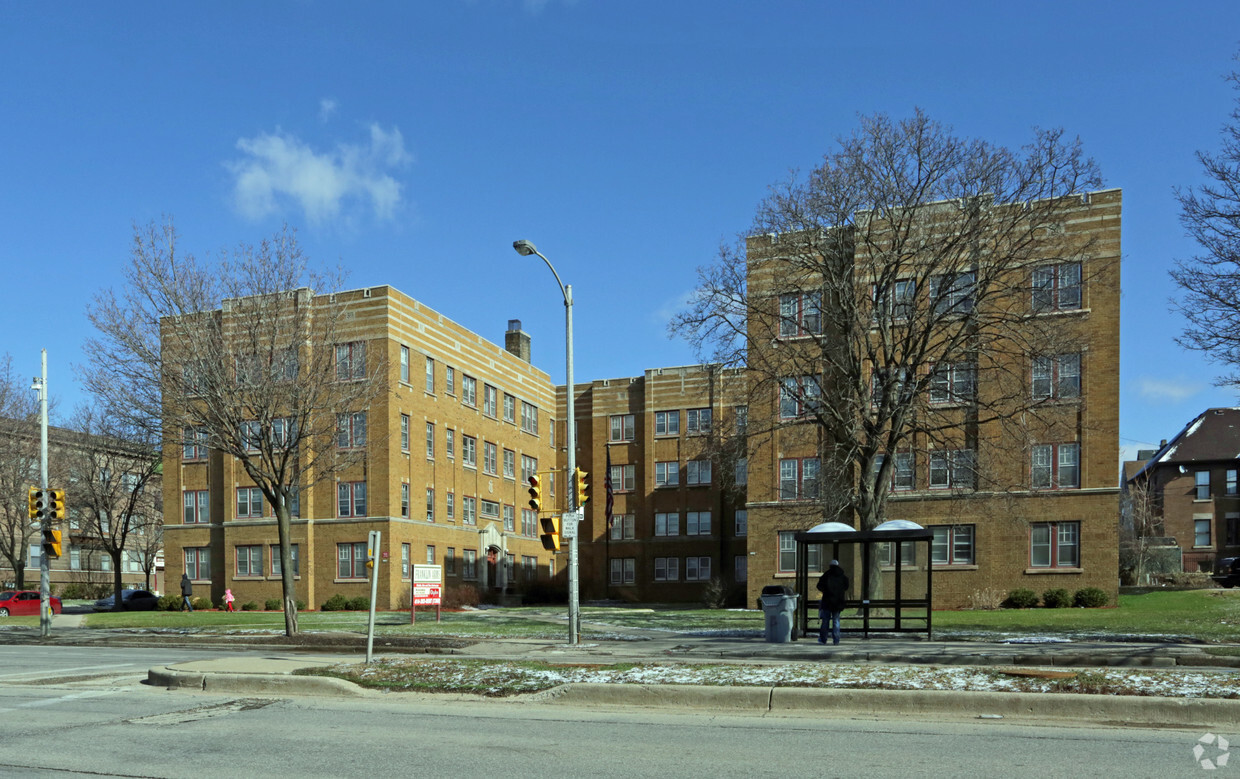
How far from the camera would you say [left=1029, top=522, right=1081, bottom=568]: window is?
135 feet

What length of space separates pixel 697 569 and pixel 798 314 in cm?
3288

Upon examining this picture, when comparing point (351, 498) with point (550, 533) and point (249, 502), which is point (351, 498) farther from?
point (550, 533)

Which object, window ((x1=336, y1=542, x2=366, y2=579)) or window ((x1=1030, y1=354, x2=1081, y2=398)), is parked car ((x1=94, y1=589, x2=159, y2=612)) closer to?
window ((x1=336, y1=542, x2=366, y2=579))

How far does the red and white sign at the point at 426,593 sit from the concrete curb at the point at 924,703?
740 inches

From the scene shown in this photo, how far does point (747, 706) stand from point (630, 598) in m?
52.8

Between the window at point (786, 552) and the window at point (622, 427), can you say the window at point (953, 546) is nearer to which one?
the window at point (786, 552)

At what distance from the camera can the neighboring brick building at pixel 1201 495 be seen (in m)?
75.6

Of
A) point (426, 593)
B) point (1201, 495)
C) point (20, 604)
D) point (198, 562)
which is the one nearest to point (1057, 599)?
point (426, 593)

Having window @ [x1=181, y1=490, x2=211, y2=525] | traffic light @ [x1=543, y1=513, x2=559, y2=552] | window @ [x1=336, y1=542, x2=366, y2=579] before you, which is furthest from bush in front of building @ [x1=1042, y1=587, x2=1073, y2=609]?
window @ [x1=181, y1=490, x2=211, y2=525]

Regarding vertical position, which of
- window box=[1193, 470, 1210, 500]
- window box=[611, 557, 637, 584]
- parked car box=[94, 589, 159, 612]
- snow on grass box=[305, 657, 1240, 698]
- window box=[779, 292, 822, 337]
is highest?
A: window box=[779, 292, 822, 337]

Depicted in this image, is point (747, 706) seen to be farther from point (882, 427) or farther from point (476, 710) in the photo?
point (882, 427)

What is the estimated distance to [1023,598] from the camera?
40406 mm

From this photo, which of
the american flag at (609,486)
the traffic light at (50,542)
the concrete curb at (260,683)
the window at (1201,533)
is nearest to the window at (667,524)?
the american flag at (609,486)

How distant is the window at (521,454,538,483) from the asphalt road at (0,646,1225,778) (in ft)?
164
